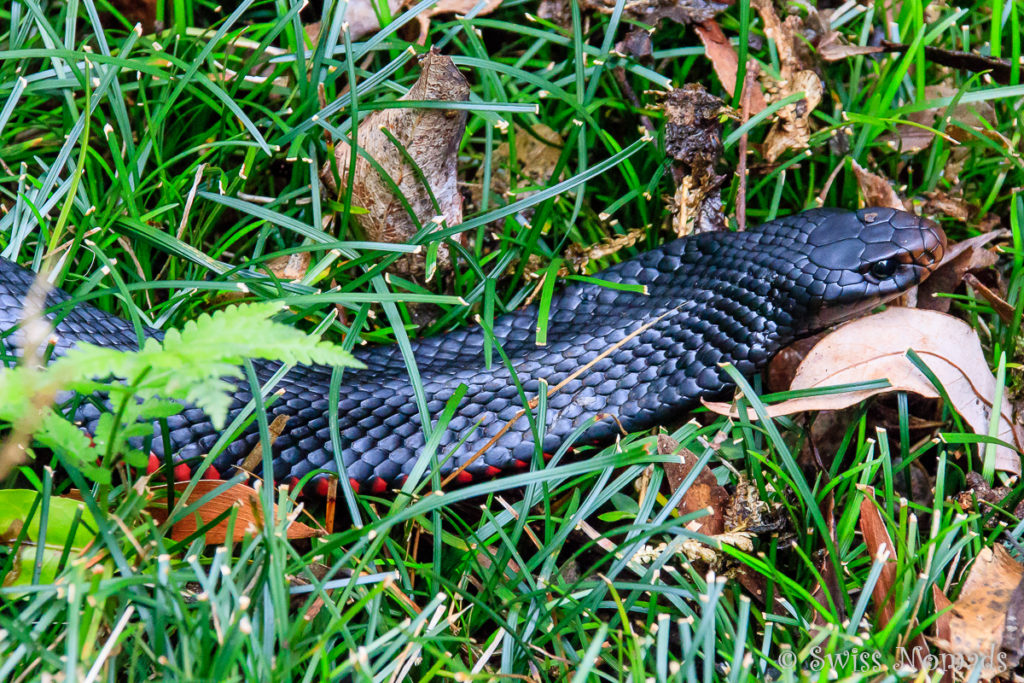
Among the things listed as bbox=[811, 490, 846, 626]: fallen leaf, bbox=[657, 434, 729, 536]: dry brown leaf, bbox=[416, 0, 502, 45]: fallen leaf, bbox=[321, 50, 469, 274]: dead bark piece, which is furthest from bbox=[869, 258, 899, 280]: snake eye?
bbox=[416, 0, 502, 45]: fallen leaf

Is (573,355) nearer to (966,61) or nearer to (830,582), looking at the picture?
(830,582)

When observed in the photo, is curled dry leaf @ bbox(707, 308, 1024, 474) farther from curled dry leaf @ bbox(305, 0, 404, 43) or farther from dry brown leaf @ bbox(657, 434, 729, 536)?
curled dry leaf @ bbox(305, 0, 404, 43)

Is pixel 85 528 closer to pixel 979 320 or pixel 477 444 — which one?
pixel 477 444

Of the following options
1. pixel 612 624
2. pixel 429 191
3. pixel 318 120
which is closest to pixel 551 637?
pixel 612 624

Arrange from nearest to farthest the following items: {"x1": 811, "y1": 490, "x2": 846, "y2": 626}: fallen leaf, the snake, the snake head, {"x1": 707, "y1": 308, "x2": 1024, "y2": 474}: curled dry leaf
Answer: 1. {"x1": 811, "y1": 490, "x2": 846, "y2": 626}: fallen leaf
2. the snake
3. {"x1": 707, "y1": 308, "x2": 1024, "y2": 474}: curled dry leaf
4. the snake head

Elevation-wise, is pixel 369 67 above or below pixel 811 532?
above

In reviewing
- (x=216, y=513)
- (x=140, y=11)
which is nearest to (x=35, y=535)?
(x=216, y=513)

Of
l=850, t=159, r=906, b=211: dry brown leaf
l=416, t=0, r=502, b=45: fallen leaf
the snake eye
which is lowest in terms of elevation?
the snake eye
